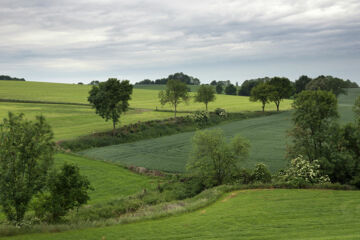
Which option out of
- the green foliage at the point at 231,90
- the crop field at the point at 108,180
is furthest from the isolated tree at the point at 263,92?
the green foliage at the point at 231,90

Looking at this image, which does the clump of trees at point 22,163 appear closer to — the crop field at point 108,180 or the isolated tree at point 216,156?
the crop field at point 108,180

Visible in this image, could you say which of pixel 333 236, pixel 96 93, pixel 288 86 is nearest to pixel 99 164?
pixel 96 93

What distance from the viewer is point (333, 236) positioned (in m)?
17.8

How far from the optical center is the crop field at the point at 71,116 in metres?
74.3

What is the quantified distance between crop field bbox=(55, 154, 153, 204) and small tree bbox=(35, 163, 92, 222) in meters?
7.71

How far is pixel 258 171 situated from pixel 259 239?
62.5 feet

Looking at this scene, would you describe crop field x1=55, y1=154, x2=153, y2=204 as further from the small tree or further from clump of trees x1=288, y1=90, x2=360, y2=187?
clump of trees x1=288, y1=90, x2=360, y2=187

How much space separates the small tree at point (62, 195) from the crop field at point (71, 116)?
4185cm

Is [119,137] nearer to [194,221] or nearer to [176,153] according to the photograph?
[176,153]

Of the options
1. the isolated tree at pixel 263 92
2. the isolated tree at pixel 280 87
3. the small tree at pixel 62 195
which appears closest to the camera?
the small tree at pixel 62 195

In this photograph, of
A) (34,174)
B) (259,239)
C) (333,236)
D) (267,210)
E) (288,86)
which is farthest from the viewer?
(288,86)

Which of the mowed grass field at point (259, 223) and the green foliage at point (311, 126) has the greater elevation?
the green foliage at point (311, 126)

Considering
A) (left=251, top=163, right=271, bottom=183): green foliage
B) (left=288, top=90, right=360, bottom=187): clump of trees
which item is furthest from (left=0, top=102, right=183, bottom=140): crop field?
(left=288, top=90, right=360, bottom=187): clump of trees

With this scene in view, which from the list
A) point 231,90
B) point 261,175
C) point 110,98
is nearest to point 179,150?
point 110,98
